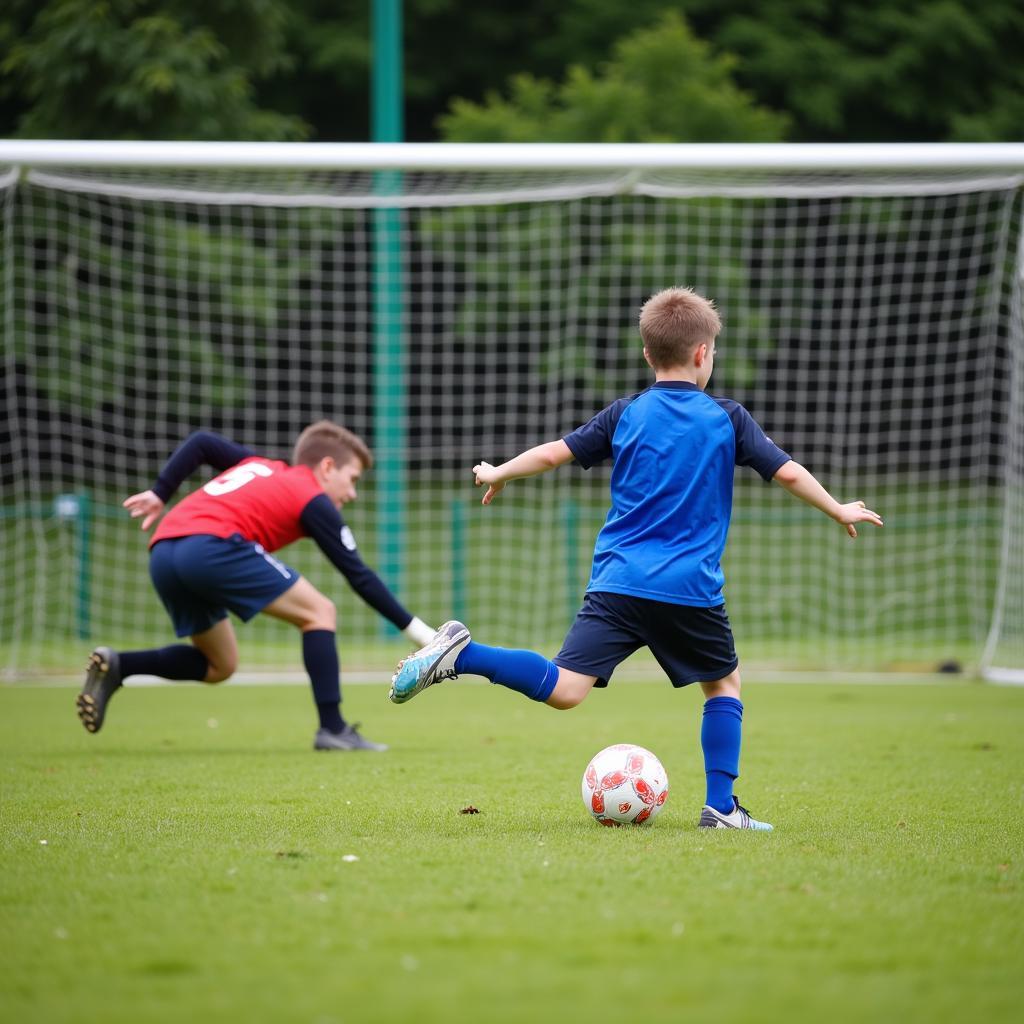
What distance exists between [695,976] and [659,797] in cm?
181

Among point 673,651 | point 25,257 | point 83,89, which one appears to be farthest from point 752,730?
point 83,89

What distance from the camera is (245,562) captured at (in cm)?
621

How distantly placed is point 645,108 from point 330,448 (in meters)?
17.0

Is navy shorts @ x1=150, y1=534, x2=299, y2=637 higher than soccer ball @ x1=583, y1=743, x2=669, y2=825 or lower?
higher

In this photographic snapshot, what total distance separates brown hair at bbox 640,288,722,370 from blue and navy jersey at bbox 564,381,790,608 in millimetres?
110

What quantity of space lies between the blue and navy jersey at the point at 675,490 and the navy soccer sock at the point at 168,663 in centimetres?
279

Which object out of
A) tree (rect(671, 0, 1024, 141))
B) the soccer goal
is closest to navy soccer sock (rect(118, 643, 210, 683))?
the soccer goal

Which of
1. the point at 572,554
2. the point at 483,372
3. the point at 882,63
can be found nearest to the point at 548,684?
the point at 572,554

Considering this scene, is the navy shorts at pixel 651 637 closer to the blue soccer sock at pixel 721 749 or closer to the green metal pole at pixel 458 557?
the blue soccer sock at pixel 721 749

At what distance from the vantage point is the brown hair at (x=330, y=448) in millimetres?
6496

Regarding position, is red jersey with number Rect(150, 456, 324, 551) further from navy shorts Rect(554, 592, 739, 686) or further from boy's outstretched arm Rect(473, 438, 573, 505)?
navy shorts Rect(554, 592, 739, 686)

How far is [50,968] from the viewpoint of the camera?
2.70 m

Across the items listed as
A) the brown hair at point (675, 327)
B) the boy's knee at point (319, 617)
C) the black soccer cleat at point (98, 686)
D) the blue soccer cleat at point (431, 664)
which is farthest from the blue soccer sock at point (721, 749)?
the black soccer cleat at point (98, 686)

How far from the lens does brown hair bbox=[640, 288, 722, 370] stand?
14.3 ft
